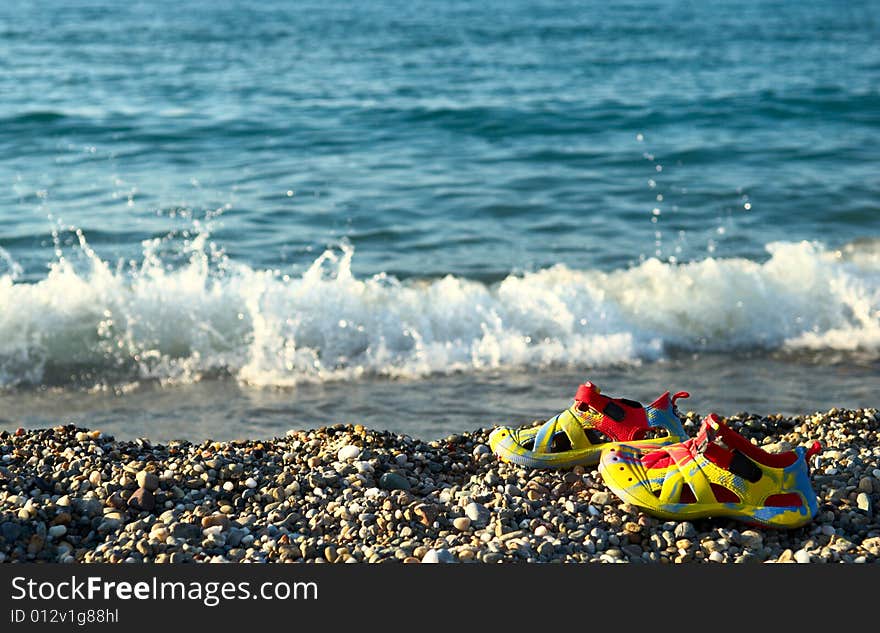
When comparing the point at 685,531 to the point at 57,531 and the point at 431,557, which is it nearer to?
the point at 431,557

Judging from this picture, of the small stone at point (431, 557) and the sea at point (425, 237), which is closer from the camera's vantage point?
the small stone at point (431, 557)

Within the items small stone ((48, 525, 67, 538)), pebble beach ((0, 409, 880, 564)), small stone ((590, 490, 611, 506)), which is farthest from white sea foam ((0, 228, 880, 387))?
small stone ((48, 525, 67, 538))

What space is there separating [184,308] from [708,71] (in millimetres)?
14116

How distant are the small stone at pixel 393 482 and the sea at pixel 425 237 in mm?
1665

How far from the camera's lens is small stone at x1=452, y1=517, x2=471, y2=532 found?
4277 millimetres

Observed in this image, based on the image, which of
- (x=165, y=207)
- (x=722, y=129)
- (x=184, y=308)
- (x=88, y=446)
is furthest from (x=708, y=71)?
(x=88, y=446)

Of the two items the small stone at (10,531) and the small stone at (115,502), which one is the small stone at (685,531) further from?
the small stone at (10,531)

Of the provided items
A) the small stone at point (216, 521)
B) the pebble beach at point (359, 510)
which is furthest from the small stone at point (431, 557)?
the small stone at point (216, 521)

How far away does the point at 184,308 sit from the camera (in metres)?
8.46

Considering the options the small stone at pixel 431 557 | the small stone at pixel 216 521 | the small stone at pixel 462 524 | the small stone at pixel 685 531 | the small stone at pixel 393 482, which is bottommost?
the small stone at pixel 685 531

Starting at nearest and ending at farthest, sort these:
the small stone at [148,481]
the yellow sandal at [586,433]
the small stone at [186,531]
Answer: the small stone at [186,531] < the small stone at [148,481] < the yellow sandal at [586,433]

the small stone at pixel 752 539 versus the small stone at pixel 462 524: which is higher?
the small stone at pixel 462 524

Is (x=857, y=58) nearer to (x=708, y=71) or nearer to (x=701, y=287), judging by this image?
(x=708, y=71)

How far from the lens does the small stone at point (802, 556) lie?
3982mm
